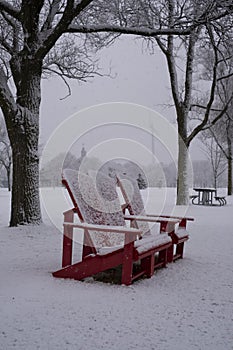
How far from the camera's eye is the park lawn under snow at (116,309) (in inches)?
136

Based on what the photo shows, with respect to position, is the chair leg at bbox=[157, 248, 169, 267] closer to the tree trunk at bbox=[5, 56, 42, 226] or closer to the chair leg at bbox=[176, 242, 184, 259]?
the chair leg at bbox=[176, 242, 184, 259]

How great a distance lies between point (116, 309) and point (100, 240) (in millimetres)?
1440

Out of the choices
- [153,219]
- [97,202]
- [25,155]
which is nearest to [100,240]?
[97,202]

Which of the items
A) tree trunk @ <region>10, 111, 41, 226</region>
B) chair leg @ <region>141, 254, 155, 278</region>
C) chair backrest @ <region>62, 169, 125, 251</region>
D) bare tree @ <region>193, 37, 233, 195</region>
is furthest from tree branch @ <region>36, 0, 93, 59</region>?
bare tree @ <region>193, 37, 233, 195</region>

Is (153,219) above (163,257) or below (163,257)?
above

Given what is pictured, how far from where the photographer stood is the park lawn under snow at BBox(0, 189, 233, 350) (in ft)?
11.3

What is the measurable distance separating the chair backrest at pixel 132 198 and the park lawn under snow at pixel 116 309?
33.2 inches

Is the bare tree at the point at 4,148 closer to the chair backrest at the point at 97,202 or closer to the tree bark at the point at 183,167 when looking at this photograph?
the tree bark at the point at 183,167

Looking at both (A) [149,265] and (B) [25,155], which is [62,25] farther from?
(A) [149,265]

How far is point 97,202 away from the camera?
235 inches

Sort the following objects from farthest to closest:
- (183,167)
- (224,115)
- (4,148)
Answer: (4,148) → (224,115) → (183,167)

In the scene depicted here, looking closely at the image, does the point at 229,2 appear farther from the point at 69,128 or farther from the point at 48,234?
the point at 48,234

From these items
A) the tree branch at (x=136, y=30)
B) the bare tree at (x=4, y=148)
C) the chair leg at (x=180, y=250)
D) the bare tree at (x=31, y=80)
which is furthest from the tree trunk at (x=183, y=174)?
the bare tree at (x=4, y=148)

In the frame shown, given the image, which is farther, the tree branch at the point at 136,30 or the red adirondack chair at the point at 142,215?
the tree branch at the point at 136,30
